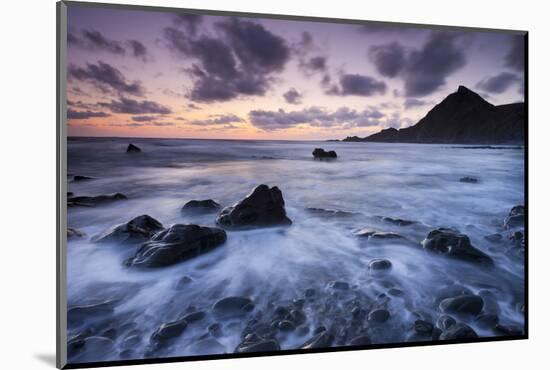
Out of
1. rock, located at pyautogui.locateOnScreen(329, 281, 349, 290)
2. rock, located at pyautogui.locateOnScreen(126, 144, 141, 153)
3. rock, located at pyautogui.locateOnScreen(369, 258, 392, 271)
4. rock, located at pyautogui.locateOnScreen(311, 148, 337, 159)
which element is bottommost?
rock, located at pyautogui.locateOnScreen(329, 281, 349, 290)

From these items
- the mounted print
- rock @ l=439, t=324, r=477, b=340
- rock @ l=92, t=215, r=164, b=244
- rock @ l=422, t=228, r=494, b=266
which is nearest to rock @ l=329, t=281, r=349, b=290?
the mounted print

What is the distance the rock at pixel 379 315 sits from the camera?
246 centimetres

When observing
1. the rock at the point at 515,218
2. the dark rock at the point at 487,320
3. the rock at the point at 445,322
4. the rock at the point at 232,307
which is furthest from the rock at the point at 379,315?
the rock at the point at 515,218

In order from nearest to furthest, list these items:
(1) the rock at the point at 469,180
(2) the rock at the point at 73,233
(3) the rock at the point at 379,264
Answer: (2) the rock at the point at 73,233 → (3) the rock at the point at 379,264 → (1) the rock at the point at 469,180

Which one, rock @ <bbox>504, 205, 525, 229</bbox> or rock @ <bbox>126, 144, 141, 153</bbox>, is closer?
rock @ <bbox>126, 144, 141, 153</bbox>

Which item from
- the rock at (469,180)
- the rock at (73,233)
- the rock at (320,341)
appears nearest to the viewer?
the rock at (73,233)

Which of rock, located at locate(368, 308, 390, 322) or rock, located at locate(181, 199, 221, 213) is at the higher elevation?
rock, located at locate(181, 199, 221, 213)

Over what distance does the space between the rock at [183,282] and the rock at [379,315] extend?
1.04m

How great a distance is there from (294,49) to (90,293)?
174cm

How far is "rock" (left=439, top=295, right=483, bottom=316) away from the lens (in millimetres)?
2551

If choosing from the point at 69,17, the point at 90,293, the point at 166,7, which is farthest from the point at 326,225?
the point at 69,17

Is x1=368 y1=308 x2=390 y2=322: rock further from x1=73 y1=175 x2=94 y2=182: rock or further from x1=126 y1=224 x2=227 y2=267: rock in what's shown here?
x1=73 y1=175 x2=94 y2=182: rock

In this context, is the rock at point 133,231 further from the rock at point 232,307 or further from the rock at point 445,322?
the rock at point 445,322

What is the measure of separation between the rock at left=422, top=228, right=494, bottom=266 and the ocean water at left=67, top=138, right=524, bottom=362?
0.13ft
